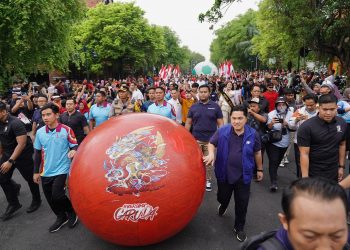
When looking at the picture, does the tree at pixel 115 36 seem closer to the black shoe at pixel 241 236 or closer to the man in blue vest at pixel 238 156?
the man in blue vest at pixel 238 156

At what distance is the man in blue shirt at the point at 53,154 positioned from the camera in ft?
15.2

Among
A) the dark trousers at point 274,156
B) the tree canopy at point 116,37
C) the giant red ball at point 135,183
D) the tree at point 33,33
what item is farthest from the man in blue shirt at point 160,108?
the tree canopy at point 116,37

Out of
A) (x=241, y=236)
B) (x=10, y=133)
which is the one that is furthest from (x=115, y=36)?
(x=241, y=236)

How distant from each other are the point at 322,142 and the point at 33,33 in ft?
43.3

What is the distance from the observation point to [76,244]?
4395 mm

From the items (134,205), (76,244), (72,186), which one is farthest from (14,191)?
(134,205)

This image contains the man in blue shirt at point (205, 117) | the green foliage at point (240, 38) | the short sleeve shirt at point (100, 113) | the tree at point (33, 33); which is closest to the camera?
the man in blue shirt at point (205, 117)

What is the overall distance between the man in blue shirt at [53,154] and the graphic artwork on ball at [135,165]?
1.28 meters

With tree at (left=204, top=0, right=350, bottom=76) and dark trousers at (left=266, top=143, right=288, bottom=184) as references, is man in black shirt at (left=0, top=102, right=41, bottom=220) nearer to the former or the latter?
dark trousers at (left=266, top=143, right=288, bottom=184)

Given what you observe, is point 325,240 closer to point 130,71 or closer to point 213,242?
point 213,242

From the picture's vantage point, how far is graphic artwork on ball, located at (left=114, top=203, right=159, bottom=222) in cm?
345

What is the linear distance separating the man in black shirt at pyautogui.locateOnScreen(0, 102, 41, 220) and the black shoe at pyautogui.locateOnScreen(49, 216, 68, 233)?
967mm

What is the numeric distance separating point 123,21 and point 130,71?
765 centimetres

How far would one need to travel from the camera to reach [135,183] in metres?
3.46
